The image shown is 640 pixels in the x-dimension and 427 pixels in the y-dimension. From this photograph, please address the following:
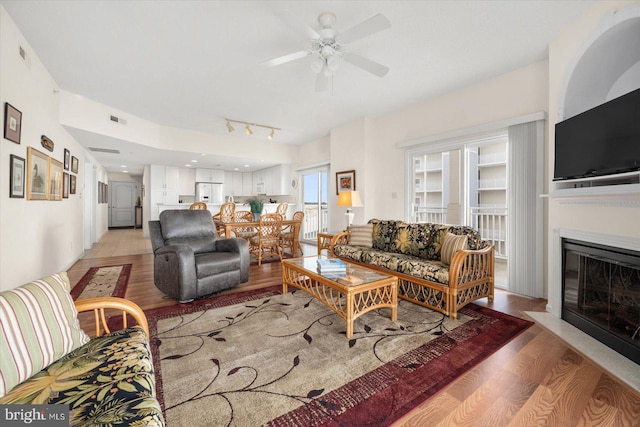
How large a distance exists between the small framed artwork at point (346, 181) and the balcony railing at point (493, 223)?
2.31m

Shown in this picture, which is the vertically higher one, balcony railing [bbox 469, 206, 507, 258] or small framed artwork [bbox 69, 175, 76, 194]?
small framed artwork [bbox 69, 175, 76, 194]

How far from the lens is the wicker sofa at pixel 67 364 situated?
0.86 metres

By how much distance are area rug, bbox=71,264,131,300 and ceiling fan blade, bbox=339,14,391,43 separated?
360 cm

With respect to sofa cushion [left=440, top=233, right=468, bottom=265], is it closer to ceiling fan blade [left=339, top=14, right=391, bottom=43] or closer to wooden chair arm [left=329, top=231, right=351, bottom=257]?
wooden chair arm [left=329, top=231, right=351, bottom=257]

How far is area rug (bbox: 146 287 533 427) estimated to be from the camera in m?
1.40

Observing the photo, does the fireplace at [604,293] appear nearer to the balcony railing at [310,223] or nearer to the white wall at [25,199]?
the white wall at [25,199]

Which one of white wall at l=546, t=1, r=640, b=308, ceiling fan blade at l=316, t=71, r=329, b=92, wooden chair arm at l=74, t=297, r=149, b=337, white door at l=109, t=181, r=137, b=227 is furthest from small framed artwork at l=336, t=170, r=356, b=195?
white door at l=109, t=181, r=137, b=227

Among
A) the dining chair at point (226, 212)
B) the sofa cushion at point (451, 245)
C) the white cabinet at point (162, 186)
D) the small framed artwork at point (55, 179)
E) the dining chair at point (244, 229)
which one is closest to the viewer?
the sofa cushion at point (451, 245)

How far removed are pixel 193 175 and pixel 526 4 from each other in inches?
339

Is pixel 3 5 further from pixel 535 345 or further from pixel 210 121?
pixel 535 345

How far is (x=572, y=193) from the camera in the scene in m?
2.27

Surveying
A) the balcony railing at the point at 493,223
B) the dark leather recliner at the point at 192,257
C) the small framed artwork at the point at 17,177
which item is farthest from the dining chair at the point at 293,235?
the small framed artwork at the point at 17,177

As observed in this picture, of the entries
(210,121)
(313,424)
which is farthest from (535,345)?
(210,121)

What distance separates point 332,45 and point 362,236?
2487 mm
